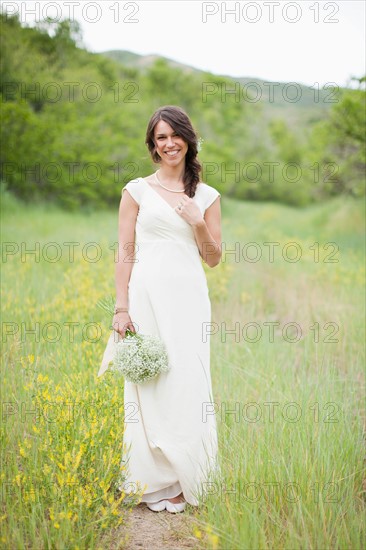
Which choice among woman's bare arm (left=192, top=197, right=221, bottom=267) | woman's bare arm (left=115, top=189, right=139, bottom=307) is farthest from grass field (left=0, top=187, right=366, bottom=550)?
woman's bare arm (left=192, top=197, right=221, bottom=267)

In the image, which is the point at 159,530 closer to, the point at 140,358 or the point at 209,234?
the point at 140,358

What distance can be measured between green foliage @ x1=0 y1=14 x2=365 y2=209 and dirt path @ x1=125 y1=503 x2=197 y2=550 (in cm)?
1047

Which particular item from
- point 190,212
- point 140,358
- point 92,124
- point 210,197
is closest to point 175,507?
point 140,358

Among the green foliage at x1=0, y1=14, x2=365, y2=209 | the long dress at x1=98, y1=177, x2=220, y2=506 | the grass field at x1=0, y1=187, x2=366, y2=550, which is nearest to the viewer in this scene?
the grass field at x1=0, y1=187, x2=366, y2=550

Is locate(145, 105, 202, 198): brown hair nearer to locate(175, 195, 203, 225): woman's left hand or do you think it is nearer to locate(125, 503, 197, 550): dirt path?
locate(175, 195, 203, 225): woman's left hand

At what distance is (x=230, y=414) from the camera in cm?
405

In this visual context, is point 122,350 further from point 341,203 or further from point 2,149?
point 341,203

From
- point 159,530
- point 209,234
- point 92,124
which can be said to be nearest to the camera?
point 159,530

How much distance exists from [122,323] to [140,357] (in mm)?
318

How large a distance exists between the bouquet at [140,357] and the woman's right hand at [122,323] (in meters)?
0.06

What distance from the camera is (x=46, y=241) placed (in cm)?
1087

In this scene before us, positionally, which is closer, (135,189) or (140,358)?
(140,358)

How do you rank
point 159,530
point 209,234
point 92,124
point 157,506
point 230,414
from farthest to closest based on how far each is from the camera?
point 92,124, point 230,414, point 157,506, point 209,234, point 159,530

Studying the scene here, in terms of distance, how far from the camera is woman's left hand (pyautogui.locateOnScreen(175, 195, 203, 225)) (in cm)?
318
